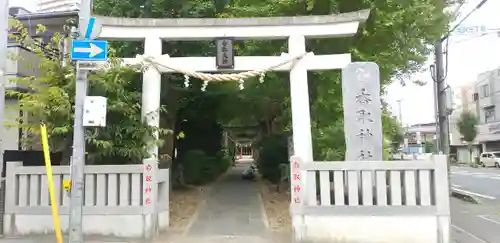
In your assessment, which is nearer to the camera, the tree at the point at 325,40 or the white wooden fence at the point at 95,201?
the white wooden fence at the point at 95,201

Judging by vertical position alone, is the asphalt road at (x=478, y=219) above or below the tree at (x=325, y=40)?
below

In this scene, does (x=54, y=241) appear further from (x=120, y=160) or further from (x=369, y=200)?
(x=369, y=200)

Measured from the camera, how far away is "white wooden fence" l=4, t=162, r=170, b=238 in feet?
28.6

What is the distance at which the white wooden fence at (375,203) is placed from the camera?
827 cm

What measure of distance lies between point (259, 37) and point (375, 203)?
4.47m

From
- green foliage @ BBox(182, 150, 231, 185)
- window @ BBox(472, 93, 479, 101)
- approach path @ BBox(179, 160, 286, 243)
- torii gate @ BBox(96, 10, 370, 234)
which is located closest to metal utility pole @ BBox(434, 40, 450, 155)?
approach path @ BBox(179, 160, 286, 243)

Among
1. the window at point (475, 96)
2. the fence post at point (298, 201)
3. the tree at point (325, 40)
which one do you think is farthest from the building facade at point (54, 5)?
the window at point (475, 96)

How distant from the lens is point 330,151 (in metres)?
11.1

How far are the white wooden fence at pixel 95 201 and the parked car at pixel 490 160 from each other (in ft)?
140

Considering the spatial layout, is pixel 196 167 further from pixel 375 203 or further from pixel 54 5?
pixel 54 5

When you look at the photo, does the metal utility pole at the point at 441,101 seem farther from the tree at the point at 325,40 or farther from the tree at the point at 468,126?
the tree at the point at 468,126

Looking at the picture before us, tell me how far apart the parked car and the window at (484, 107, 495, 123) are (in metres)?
6.84

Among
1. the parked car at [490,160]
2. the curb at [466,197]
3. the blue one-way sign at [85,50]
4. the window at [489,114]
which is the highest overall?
the window at [489,114]

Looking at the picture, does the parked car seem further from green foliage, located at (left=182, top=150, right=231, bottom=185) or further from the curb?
green foliage, located at (left=182, top=150, right=231, bottom=185)
